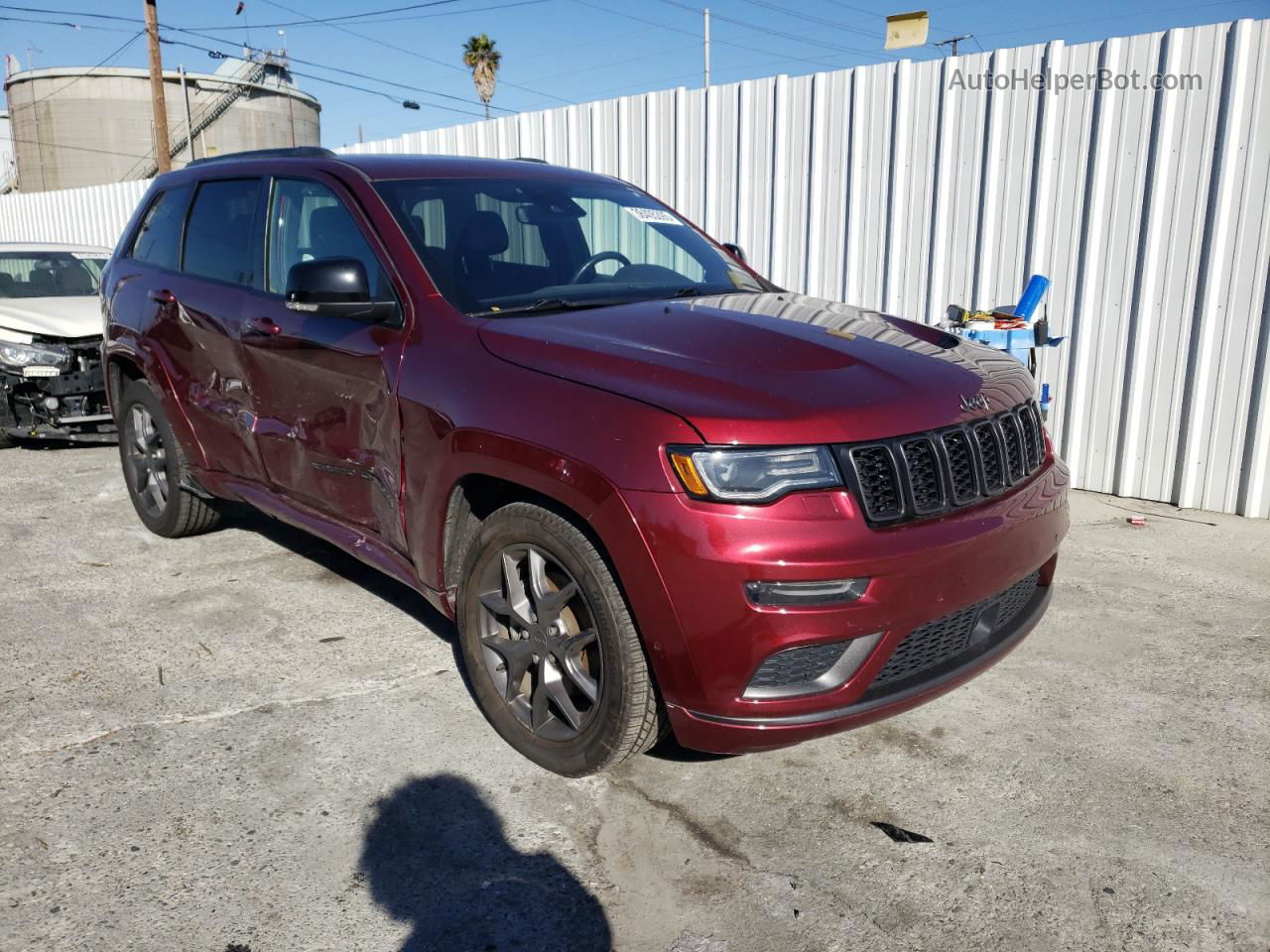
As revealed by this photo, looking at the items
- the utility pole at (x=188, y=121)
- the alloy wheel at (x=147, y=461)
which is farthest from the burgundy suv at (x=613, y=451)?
the utility pole at (x=188, y=121)

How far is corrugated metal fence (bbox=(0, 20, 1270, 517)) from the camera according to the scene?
566 cm

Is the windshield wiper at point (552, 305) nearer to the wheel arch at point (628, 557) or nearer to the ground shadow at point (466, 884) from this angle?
the wheel arch at point (628, 557)

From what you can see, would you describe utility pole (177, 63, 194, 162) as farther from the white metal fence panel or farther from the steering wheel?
the steering wheel

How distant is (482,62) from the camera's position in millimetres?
44062

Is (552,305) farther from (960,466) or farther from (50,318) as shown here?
(50,318)

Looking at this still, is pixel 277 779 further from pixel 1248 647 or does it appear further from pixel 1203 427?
pixel 1203 427

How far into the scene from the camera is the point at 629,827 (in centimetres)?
272

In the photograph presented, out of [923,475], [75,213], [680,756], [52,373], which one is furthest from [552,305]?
[75,213]

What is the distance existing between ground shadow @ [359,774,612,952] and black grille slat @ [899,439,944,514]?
51.3 inches

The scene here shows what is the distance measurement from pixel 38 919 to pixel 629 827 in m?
1.45

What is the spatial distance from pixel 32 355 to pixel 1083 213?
7.20m

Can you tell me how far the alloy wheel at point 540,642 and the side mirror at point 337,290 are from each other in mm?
961

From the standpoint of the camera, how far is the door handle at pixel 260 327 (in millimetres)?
3758

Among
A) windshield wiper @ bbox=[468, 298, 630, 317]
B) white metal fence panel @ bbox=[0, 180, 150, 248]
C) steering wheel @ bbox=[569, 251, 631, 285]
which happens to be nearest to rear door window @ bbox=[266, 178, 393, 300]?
windshield wiper @ bbox=[468, 298, 630, 317]
